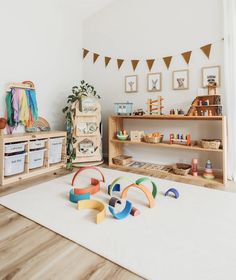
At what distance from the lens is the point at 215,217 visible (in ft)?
5.17

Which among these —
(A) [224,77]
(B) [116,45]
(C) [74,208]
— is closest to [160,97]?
(A) [224,77]

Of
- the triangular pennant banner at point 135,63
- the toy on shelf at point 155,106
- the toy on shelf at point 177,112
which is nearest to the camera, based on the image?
the toy on shelf at point 177,112

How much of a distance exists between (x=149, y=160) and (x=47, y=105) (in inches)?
71.6

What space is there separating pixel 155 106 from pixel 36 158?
69.6 inches

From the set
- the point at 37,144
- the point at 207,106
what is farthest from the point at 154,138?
the point at 37,144

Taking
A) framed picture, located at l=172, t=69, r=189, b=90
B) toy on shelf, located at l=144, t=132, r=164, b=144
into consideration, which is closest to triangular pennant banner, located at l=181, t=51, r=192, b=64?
framed picture, located at l=172, t=69, r=189, b=90

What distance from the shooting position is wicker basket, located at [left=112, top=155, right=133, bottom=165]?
124 inches

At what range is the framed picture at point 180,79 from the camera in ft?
9.37

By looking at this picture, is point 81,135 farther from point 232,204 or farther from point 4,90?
point 232,204

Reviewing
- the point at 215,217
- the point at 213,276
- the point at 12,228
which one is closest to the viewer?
the point at 213,276

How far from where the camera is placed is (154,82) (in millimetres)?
3115

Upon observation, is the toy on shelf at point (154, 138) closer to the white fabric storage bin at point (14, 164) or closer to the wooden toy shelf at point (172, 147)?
the wooden toy shelf at point (172, 147)

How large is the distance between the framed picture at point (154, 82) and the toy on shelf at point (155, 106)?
0.70 ft

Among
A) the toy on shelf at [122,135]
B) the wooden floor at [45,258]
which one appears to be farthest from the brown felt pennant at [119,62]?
the wooden floor at [45,258]
